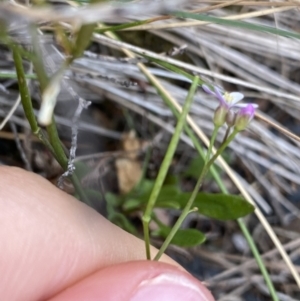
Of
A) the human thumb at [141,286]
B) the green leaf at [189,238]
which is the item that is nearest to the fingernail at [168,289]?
the human thumb at [141,286]

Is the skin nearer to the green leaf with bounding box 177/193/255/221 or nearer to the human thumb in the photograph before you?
the human thumb

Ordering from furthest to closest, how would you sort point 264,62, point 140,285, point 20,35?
point 264,62 < point 20,35 < point 140,285

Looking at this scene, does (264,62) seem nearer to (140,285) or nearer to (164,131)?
(164,131)

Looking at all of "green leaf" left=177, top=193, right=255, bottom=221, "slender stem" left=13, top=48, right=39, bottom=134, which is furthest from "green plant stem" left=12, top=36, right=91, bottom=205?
"green leaf" left=177, top=193, right=255, bottom=221

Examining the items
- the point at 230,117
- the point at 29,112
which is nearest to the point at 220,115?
the point at 230,117

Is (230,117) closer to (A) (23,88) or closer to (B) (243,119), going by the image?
(B) (243,119)

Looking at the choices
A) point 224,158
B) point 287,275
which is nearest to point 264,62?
point 224,158
